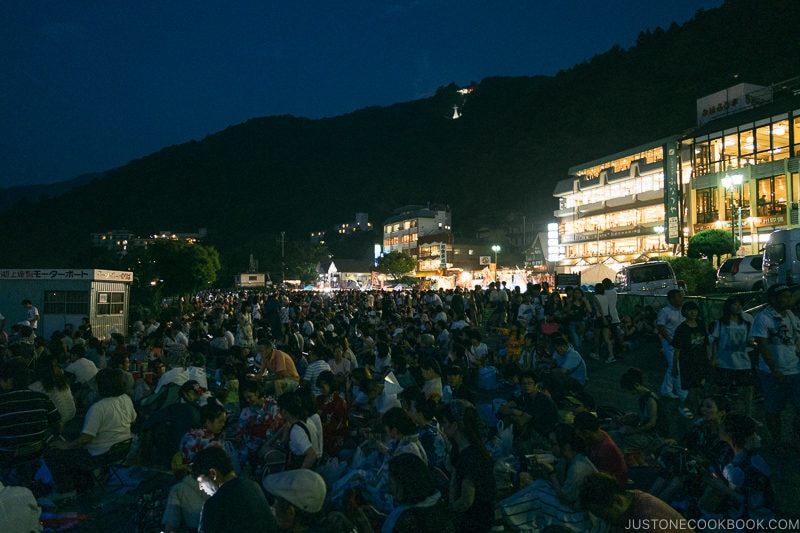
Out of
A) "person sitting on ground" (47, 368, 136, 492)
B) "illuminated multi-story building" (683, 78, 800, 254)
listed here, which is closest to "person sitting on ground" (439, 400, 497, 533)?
"person sitting on ground" (47, 368, 136, 492)

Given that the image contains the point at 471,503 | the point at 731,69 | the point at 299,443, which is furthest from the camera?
the point at 731,69

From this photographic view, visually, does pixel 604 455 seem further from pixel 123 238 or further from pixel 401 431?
pixel 123 238

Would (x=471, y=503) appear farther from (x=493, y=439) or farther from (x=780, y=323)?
(x=780, y=323)

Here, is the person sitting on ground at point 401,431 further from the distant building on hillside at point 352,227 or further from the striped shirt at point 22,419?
the distant building on hillside at point 352,227

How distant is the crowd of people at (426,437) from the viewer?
314cm

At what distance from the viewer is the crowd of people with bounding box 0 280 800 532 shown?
314cm

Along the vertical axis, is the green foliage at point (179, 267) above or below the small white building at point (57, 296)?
above

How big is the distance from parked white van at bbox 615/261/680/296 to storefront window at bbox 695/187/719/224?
20.1m

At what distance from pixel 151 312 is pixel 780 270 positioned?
84.4 ft

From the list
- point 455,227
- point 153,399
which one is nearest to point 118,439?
point 153,399

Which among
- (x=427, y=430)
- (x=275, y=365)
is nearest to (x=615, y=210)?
(x=275, y=365)

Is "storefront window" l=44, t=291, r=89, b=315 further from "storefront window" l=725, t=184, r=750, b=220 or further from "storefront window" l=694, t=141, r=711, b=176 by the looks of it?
"storefront window" l=694, t=141, r=711, b=176

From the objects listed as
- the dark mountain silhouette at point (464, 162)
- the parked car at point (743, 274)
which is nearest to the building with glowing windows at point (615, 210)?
the dark mountain silhouette at point (464, 162)

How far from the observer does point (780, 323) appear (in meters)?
5.51
